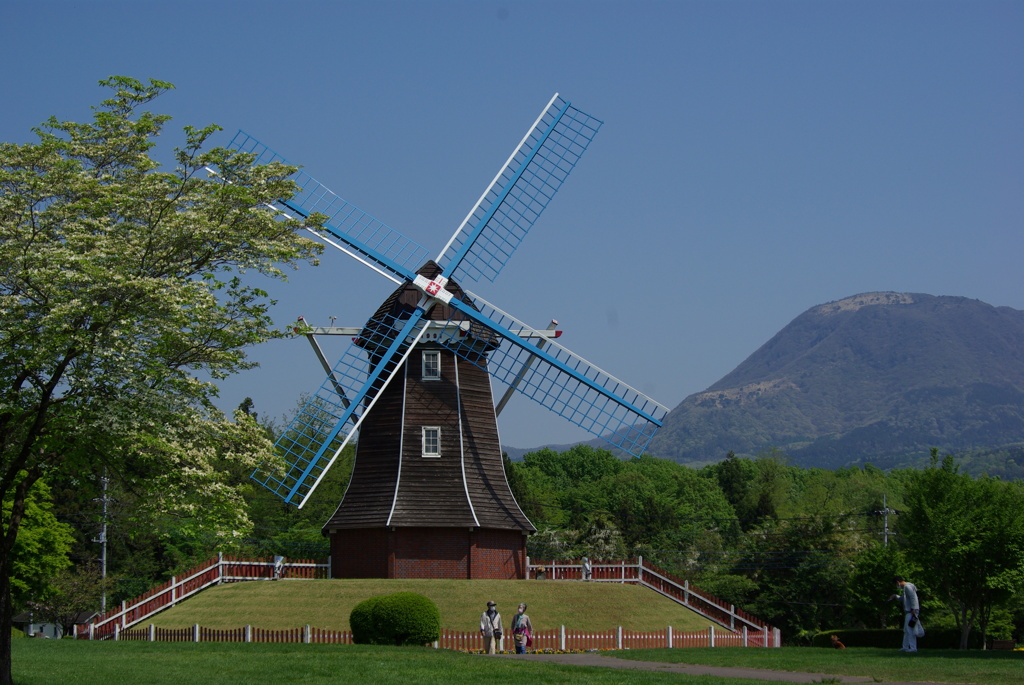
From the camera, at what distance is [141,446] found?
19188 millimetres

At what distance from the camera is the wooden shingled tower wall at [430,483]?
37.8m

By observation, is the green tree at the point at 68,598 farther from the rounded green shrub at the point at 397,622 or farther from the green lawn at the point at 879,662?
the green lawn at the point at 879,662

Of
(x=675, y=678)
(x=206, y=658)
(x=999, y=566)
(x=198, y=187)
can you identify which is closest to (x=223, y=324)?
(x=198, y=187)

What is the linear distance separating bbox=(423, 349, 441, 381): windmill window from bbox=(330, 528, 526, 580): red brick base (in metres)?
5.56

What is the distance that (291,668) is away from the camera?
21.3 meters

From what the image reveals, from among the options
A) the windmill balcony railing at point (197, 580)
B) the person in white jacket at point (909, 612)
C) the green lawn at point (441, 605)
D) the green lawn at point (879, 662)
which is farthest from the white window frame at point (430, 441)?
the person in white jacket at point (909, 612)

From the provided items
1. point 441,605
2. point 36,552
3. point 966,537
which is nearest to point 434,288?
point 441,605

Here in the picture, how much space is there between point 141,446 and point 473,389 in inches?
857

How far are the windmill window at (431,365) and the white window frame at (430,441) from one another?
193 centimetres

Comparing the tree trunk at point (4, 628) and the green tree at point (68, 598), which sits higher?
the tree trunk at point (4, 628)

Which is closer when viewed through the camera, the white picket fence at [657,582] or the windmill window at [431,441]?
the windmill window at [431,441]

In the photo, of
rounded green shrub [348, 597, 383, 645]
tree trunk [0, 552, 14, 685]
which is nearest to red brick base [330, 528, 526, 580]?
rounded green shrub [348, 597, 383, 645]

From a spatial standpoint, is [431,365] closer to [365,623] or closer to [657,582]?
[657,582]

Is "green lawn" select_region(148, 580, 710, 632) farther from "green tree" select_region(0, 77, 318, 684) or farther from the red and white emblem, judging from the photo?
"green tree" select_region(0, 77, 318, 684)
